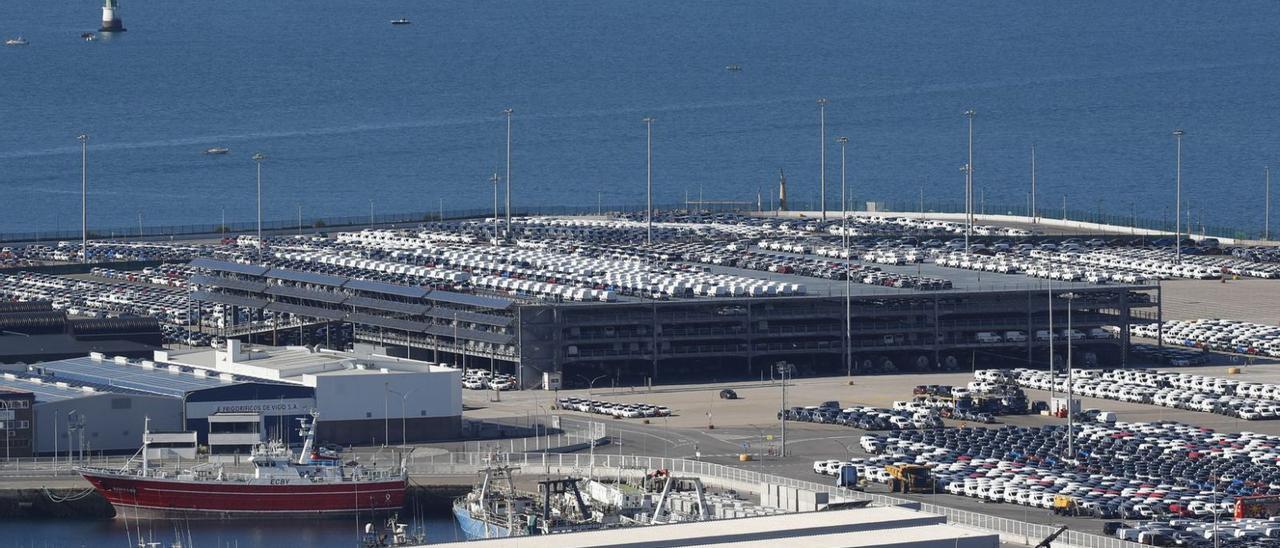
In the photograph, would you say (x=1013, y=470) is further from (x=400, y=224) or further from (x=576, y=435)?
(x=400, y=224)

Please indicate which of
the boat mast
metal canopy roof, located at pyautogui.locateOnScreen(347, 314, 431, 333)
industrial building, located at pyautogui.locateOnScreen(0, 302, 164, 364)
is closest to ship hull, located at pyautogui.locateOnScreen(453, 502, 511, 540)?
the boat mast

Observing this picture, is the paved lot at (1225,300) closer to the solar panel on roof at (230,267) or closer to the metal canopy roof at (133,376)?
the solar panel on roof at (230,267)

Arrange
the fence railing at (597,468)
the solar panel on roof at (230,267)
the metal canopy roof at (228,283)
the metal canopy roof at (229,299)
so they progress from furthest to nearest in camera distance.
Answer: the solar panel on roof at (230,267) < the metal canopy roof at (228,283) < the metal canopy roof at (229,299) < the fence railing at (597,468)

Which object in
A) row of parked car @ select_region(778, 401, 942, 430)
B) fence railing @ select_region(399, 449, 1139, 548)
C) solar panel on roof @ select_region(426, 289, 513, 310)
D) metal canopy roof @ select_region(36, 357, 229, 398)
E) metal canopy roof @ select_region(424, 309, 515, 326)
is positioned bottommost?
fence railing @ select_region(399, 449, 1139, 548)

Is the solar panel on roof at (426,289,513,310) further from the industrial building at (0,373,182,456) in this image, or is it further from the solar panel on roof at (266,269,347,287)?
the industrial building at (0,373,182,456)

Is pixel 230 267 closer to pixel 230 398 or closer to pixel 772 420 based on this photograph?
pixel 230 398

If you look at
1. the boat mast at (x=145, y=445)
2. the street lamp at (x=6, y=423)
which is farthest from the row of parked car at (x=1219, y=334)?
the street lamp at (x=6, y=423)

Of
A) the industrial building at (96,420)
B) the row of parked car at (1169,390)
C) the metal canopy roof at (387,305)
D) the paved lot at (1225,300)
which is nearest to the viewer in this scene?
the industrial building at (96,420)
